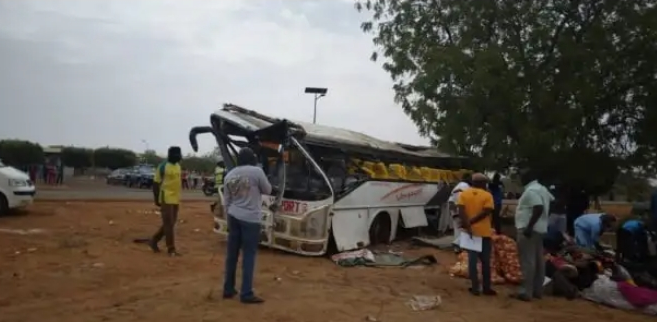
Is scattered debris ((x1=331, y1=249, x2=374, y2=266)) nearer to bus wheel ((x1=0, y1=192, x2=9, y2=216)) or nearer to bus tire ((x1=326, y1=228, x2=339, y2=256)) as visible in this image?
bus tire ((x1=326, y1=228, x2=339, y2=256))

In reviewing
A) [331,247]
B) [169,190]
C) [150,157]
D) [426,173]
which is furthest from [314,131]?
[150,157]

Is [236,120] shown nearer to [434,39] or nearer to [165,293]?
[165,293]

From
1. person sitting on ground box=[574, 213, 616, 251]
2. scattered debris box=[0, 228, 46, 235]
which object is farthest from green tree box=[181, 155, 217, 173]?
person sitting on ground box=[574, 213, 616, 251]

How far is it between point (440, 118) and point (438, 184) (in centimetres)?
191

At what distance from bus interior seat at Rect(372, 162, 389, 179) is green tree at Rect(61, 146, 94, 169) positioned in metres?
51.3

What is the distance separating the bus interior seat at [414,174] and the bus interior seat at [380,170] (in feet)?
3.44

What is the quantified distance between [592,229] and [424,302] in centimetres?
496

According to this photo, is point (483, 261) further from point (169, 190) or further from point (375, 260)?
point (169, 190)

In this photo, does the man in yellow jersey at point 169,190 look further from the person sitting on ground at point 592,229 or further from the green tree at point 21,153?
the green tree at point 21,153

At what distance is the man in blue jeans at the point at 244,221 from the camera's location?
22.7 feet

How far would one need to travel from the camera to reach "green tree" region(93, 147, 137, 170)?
62.3m

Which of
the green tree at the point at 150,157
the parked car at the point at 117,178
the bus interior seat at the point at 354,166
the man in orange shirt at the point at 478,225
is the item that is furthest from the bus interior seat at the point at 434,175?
the green tree at the point at 150,157

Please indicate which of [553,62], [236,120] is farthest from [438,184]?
[236,120]

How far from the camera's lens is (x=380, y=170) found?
12547 millimetres
